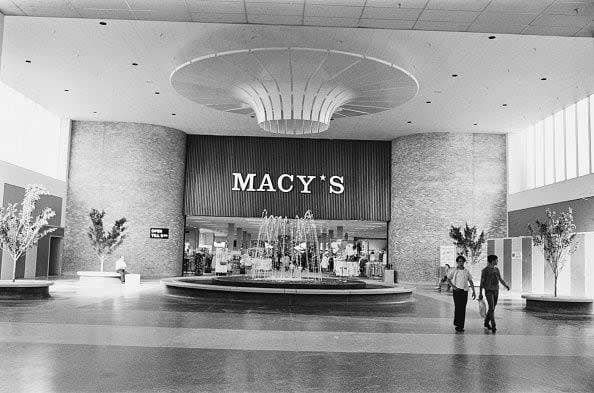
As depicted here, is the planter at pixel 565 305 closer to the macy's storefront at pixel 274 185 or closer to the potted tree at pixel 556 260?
the potted tree at pixel 556 260

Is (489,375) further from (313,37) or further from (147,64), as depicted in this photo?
(147,64)

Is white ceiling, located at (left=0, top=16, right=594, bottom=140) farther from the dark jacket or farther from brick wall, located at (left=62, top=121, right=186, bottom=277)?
the dark jacket

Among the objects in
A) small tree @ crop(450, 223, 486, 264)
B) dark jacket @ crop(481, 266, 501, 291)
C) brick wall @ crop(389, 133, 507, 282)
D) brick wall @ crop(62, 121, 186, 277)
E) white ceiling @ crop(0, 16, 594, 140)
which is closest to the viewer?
dark jacket @ crop(481, 266, 501, 291)

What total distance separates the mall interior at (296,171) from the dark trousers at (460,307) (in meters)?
0.31

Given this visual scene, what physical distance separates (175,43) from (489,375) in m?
13.4

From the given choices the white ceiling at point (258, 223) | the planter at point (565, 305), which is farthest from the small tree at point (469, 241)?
the planter at point (565, 305)

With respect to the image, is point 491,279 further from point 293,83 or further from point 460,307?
point 293,83

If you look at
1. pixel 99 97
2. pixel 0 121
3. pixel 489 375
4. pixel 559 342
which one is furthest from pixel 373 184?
pixel 489 375

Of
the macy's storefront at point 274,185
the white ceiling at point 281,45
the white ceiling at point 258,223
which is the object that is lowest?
the white ceiling at point 258,223

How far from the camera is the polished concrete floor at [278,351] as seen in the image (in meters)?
5.65

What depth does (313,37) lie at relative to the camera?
15.4 meters

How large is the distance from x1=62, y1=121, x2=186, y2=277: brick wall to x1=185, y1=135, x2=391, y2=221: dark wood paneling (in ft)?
→ 7.35

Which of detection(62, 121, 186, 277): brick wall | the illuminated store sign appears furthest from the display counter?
detection(62, 121, 186, 277): brick wall

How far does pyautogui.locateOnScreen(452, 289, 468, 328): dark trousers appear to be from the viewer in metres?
10.2
